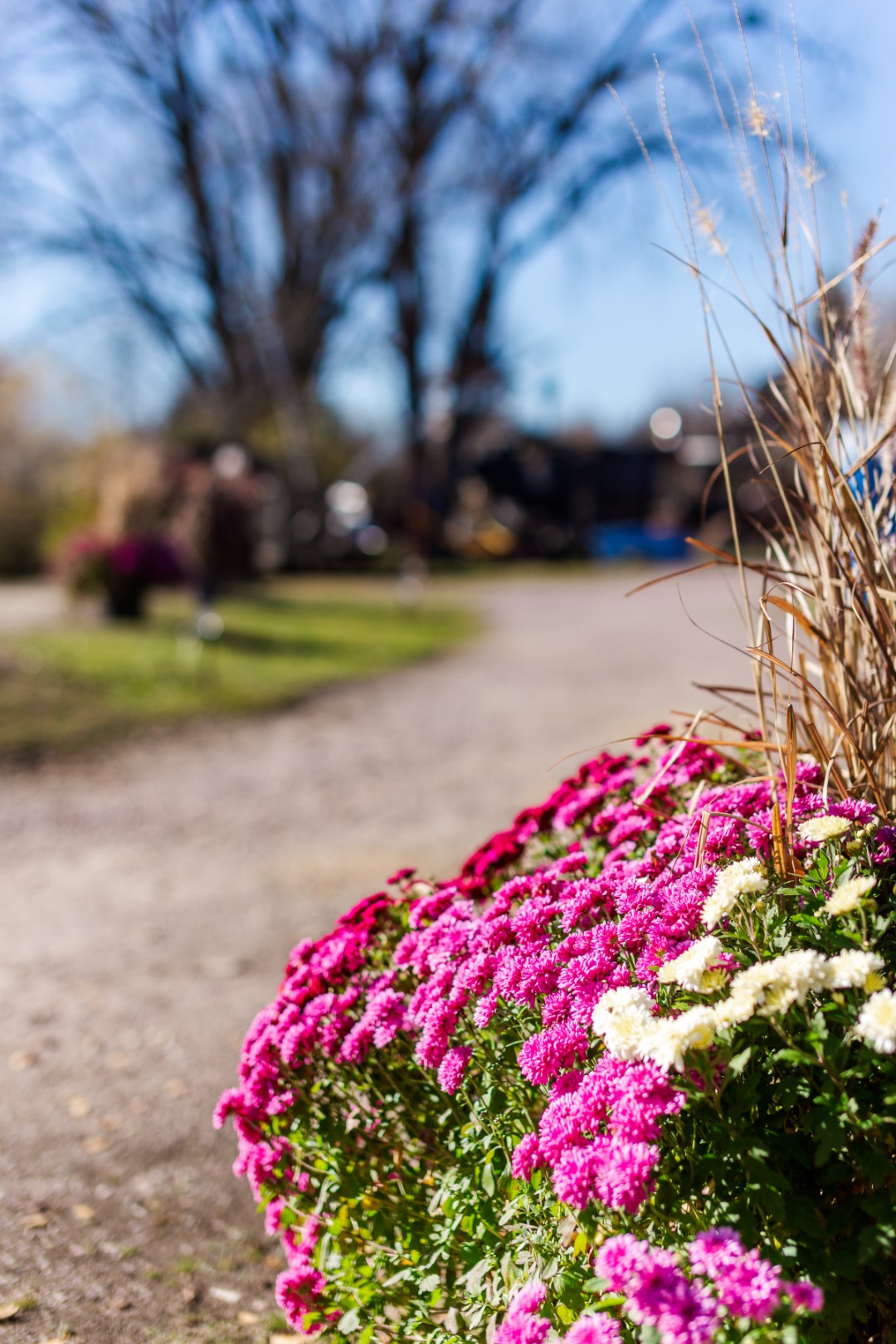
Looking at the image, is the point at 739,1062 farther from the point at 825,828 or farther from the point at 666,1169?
the point at 825,828

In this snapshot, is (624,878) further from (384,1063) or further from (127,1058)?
(127,1058)

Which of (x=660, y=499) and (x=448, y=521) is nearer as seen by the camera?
(x=448, y=521)

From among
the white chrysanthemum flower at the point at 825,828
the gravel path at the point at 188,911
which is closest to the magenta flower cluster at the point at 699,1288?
the white chrysanthemum flower at the point at 825,828

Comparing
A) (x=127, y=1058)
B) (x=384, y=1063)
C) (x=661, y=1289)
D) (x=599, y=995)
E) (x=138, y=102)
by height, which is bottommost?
(x=127, y=1058)

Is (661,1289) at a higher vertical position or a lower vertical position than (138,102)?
lower

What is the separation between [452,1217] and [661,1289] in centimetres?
64

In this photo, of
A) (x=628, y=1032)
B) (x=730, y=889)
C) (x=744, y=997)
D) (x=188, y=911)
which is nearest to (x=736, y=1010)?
(x=744, y=997)

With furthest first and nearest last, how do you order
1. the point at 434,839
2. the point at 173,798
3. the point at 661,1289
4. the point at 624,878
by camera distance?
the point at 173,798, the point at 434,839, the point at 624,878, the point at 661,1289

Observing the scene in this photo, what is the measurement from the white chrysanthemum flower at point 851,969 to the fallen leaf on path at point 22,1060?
8.62 feet

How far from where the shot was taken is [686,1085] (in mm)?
1420

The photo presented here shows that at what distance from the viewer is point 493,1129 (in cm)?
165

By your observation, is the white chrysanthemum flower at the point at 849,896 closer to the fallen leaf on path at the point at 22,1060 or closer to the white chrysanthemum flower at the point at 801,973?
the white chrysanthemum flower at the point at 801,973

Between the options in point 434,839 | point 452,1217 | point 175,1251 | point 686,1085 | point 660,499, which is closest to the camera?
point 686,1085

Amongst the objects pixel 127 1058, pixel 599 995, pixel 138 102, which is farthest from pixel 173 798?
pixel 138 102
